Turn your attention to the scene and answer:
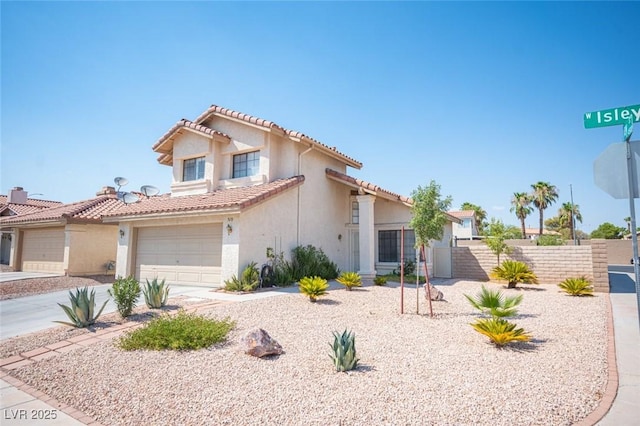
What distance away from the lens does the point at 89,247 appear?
57.8 ft

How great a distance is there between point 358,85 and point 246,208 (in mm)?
6431

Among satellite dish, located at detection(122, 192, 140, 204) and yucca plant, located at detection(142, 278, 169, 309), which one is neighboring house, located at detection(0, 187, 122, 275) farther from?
yucca plant, located at detection(142, 278, 169, 309)

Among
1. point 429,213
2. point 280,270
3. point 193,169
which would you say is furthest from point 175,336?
point 193,169

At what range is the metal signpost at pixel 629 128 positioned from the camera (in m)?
4.15

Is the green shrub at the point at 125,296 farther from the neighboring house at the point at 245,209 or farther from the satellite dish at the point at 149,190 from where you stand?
the satellite dish at the point at 149,190

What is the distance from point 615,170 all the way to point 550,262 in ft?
44.0

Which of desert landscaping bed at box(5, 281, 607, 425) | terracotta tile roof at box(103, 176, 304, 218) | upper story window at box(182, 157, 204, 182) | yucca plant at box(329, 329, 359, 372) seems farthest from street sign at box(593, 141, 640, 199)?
upper story window at box(182, 157, 204, 182)

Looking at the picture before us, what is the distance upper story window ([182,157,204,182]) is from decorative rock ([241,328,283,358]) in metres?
12.4

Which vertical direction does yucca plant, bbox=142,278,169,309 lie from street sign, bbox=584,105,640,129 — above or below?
below

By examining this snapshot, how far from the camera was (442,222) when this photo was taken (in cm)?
944

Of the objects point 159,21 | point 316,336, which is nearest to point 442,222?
point 316,336

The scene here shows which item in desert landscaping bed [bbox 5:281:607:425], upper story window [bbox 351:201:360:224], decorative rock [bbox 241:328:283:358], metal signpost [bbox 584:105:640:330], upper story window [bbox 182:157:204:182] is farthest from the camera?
upper story window [bbox 351:201:360:224]

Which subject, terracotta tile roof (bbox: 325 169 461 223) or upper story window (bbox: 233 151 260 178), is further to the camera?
terracotta tile roof (bbox: 325 169 461 223)

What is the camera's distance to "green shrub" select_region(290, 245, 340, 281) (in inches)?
567
